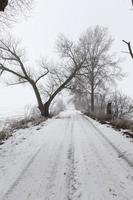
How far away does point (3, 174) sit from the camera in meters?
3.94

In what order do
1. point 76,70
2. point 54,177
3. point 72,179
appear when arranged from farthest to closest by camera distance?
point 76,70
point 54,177
point 72,179

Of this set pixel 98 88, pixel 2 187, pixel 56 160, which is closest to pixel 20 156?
pixel 56 160

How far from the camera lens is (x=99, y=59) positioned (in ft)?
75.1

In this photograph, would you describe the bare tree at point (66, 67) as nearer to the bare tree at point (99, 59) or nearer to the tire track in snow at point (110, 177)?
the bare tree at point (99, 59)

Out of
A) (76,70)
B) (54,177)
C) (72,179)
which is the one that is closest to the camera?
(72,179)

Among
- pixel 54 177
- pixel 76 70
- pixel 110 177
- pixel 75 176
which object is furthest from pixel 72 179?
pixel 76 70

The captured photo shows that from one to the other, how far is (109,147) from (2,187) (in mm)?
3692

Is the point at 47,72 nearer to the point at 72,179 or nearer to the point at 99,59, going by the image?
the point at 99,59

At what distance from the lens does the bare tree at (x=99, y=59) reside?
73.6 feet

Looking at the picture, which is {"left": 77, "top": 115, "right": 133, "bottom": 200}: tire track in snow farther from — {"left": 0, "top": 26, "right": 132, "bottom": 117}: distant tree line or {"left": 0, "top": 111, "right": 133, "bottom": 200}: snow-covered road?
{"left": 0, "top": 26, "right": 132, "bottom": 117}: distant tree line

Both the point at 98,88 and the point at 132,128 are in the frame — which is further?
the point at 98,88

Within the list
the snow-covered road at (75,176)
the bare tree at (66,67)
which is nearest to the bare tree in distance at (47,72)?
the bare tree at (66,67)

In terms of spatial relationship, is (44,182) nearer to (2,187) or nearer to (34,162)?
(2,187)

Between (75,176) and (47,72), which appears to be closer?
(75,176)
